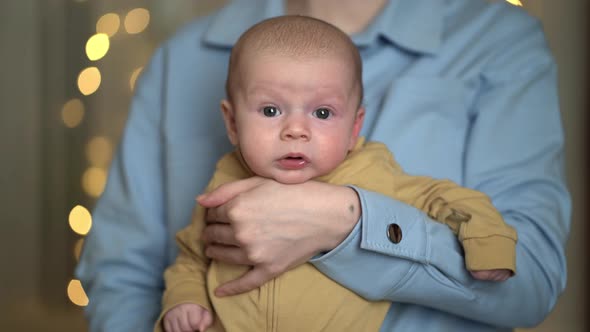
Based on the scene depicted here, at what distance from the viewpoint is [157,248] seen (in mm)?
1459

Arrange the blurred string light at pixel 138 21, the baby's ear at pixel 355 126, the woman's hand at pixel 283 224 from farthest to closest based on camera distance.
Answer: the blurred string light at pixel 138 21 → the baby's ear at pixel 355 126 → the woman's hand at pixel 283 224

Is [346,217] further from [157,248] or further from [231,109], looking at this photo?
[157,248]

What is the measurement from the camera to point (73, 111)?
3.02m

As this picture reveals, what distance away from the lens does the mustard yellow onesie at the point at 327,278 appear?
42.4 inches

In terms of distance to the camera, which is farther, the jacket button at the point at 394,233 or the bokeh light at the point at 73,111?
the bokeh light at the point at 73,111

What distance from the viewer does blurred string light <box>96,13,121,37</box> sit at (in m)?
2.91

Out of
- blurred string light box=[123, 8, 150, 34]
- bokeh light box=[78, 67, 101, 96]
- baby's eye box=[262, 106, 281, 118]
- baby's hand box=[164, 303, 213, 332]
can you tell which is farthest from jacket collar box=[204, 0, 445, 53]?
bokeh light box=[78, 67, 101, 96]

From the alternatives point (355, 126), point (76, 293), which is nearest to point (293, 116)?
point (355, 126)

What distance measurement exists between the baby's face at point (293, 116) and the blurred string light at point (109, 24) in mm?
1937

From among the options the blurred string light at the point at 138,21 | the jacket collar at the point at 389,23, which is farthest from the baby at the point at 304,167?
the blurred string light at the point at 138,21

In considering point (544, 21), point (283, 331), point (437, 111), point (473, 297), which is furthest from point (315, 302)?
point (544, 21)

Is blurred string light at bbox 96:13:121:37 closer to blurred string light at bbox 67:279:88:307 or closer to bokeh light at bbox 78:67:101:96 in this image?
bokeh light at bbox 78:67:101:96

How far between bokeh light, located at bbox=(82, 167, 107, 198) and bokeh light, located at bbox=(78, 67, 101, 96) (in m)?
0.33

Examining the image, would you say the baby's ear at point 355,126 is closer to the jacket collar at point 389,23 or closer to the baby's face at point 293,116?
the baby's face at point 293,116
